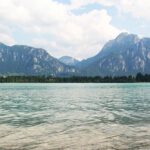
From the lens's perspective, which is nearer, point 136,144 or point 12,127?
point 136,144

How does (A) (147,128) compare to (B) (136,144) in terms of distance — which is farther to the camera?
(A) (147,128)

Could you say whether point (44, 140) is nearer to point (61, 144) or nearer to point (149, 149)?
point (61, 144)

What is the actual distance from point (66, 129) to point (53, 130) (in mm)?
1465

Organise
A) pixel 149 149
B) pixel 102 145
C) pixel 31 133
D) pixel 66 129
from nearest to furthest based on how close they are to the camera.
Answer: pixel 149 149
pixel 102 145
pixel 31 133
pixel 66 129

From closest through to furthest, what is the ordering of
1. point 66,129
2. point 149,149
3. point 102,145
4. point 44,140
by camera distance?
point 149,149, point 102,145, point 44,140, point 66,129

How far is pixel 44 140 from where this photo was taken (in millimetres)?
29484

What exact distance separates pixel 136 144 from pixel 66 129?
10.1 m

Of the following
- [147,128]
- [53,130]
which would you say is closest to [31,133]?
[53,130]

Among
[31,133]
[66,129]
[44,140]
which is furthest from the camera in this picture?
[66,129]

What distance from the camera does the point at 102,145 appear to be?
2712cm

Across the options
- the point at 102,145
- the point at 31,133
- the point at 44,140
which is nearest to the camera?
the point at 102,145

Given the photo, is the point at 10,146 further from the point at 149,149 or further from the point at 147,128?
the point at 147,128

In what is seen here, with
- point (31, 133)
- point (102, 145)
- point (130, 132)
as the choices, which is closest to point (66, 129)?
point (31, 133)

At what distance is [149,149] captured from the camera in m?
25.3
